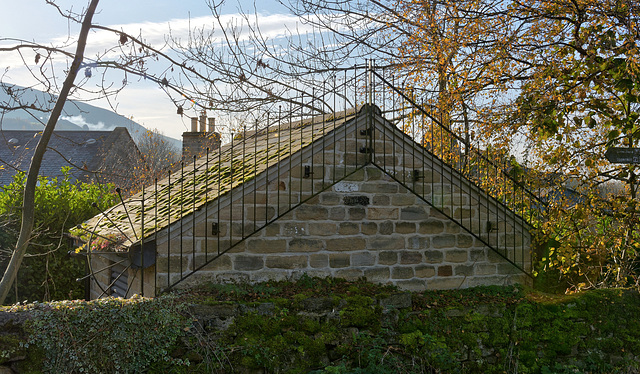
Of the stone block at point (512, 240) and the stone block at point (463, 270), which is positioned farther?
the stone block at point (512, 240)

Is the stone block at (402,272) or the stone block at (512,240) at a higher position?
the stone block at (512,240)

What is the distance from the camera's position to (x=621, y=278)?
787 cm

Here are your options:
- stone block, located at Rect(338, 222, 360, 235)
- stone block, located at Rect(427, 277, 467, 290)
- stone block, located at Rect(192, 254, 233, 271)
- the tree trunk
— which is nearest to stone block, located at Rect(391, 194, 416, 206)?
stone block, located at Rect(338, 222, 360, 235)

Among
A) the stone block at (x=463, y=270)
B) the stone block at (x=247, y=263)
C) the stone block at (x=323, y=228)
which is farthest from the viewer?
the stone block at (x=463, y=270)

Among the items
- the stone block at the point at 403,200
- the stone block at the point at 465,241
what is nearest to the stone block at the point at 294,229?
the stone block at the point at 403,200

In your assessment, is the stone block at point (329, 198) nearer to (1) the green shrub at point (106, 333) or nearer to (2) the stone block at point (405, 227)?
(2) the stone block at point (405, 227)

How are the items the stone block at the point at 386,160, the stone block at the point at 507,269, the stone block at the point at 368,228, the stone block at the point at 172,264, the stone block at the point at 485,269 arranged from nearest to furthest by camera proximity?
the stone block at the point at 172,264
the stone block at the point at 368,228
the stone block at the point at 386,160
the stone block at the point at 485,269
the stone block at the point at 507,269

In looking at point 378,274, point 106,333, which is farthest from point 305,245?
point 106,333

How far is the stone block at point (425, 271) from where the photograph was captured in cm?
717

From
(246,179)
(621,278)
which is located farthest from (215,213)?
(621,278)

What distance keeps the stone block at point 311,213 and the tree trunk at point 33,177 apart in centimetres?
295

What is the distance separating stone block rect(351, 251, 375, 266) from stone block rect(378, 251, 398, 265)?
0.11 m

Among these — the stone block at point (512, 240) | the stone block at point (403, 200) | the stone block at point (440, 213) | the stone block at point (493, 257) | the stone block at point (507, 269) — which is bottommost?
the stone block at point (507, 269)

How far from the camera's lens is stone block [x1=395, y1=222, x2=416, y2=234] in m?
7.10
